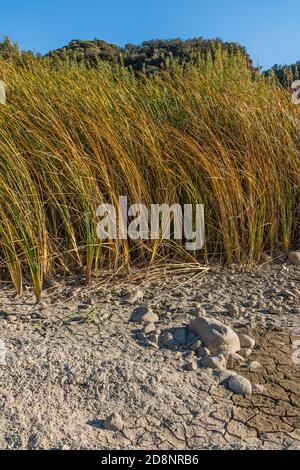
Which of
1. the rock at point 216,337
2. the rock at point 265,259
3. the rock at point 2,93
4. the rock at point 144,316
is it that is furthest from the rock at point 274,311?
the rock at point 2,93

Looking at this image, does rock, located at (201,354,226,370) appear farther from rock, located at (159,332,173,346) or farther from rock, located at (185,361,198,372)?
rock, located at (159,332,173,346)

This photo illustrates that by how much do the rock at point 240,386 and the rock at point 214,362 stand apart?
0.12m

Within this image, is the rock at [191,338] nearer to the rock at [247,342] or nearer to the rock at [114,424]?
the rock at [247,342]

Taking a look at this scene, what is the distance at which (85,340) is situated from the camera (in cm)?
285

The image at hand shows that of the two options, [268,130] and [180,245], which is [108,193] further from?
[268,130]

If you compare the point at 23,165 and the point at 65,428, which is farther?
the point at 23,165

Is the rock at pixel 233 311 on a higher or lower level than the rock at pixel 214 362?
higher

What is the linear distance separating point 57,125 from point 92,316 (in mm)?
1358

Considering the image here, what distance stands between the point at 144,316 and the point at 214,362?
532 mm

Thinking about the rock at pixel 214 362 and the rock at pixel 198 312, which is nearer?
the rock at pixel 214 362

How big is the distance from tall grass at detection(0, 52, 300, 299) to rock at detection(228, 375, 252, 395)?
1.29 m

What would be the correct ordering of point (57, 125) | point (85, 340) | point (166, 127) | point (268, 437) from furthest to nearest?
point (166, 127), point (57, 125), point (85, 340), point (268, 437)

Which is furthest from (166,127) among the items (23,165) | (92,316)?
(92,316)

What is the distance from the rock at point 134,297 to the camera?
3.33 metres
